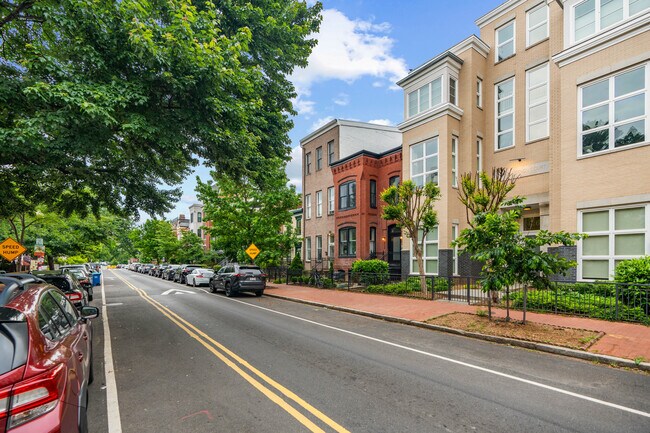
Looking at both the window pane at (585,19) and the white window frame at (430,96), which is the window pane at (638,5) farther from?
the white window frame at (430,96)

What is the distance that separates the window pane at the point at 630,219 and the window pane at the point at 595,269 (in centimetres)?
139

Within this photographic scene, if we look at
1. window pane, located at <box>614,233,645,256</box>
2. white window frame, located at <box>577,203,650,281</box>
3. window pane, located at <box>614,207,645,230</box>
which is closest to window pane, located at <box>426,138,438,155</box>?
white window frame, located at <box>577,203,650,281</box>

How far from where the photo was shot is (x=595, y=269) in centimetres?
1282

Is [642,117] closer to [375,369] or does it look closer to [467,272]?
[467,272]

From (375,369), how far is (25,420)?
194 inches

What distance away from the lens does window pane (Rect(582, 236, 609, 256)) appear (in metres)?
12.6

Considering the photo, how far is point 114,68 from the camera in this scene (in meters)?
7.57

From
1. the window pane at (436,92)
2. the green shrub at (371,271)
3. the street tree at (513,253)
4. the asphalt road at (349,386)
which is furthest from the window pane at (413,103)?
the asphalt road at (349,386)

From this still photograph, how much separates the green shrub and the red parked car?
15.7m

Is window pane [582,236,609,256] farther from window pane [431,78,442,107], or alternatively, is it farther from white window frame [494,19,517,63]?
white window frame [494,19,517,63]

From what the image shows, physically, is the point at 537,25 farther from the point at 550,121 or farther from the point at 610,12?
the point at 550,121

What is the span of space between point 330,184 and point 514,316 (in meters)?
20.0


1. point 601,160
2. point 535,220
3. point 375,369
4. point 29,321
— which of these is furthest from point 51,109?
point 535,220

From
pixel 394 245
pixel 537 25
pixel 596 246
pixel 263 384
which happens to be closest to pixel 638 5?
pixel 537 25
